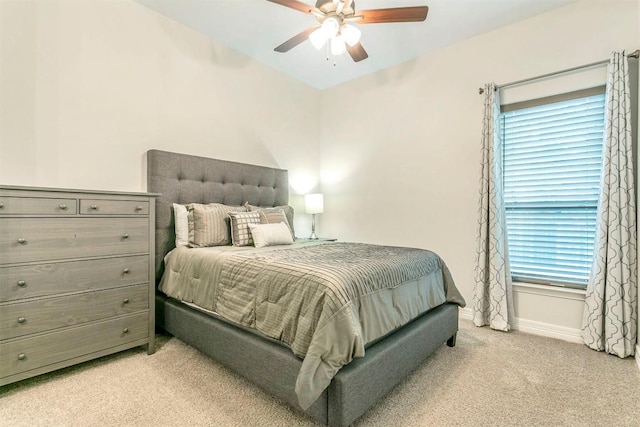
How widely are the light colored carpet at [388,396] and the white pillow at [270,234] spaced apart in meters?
0.96

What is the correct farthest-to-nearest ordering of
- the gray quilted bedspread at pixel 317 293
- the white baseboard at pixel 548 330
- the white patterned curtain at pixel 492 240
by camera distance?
the white patterned curtain at pixel 492 240 → the white baseboard at pixel 548 330 → the gray quilted bedspread at pixel 317 293

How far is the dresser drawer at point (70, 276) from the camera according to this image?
1686mm

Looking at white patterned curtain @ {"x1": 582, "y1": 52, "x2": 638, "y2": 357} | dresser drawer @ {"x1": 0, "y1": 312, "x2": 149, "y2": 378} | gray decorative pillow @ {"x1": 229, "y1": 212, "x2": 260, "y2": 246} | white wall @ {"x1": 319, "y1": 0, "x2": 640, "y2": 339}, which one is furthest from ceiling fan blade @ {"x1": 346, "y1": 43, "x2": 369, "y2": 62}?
dresser drawer @ {"x1": 0, "y1": 312, "x2": 149, "y2": 378}

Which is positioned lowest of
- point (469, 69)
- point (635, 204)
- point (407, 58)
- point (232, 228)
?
point (232, 228)

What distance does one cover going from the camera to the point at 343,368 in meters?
1.37

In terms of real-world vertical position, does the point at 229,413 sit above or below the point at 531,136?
below

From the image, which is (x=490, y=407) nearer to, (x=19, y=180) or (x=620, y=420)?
(x=620, y=420)

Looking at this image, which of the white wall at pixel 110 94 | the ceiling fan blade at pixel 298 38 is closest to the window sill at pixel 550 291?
the ceiling fan blade at pixel 298 38

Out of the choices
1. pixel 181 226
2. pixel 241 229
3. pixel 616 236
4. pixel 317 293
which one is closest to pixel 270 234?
pixel 241 229

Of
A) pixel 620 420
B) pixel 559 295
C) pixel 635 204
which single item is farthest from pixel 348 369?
pixel 635 204

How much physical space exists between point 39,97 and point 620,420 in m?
3.90

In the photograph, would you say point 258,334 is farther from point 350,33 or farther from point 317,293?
point 350,33

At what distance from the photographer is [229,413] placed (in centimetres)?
157

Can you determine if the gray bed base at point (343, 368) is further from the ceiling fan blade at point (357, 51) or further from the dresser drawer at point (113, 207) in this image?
the ceiling fan blade at point (357, 51)
